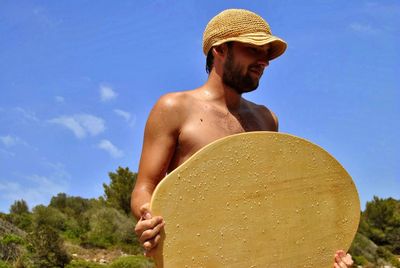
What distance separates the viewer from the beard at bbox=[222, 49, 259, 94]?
1.75m

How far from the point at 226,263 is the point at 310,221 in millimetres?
305

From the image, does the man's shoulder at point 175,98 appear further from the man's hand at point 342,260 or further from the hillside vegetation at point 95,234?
the hillside vegetation at point 95,234

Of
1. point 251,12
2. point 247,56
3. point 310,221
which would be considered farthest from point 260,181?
point 251,12

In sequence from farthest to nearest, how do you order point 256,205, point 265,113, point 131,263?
point 131,263, point 265,113, point 256,205

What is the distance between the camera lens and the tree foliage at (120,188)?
1118 inches

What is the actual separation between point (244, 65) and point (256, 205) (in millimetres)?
503

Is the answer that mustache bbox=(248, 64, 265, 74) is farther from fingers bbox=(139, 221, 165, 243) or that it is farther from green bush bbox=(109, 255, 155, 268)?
green bush bbox=(109, 255, 155, 268)

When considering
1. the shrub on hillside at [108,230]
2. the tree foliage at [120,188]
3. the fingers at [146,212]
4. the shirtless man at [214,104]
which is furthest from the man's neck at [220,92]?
the tree foliage at [120,188]

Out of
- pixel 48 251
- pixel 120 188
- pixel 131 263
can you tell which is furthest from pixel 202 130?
pixel 120 188

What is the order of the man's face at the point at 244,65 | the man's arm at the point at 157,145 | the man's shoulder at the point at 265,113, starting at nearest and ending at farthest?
the man's arm at the point at 157,145, the man's face at the point at 244,65, the man's shoulder at the point at 265,113

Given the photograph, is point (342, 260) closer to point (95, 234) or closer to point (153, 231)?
point (153, 231)

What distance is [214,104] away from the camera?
1.79 metres

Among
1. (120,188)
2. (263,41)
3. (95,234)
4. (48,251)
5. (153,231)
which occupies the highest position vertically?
(120,188)

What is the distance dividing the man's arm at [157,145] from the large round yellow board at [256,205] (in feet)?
0.80
